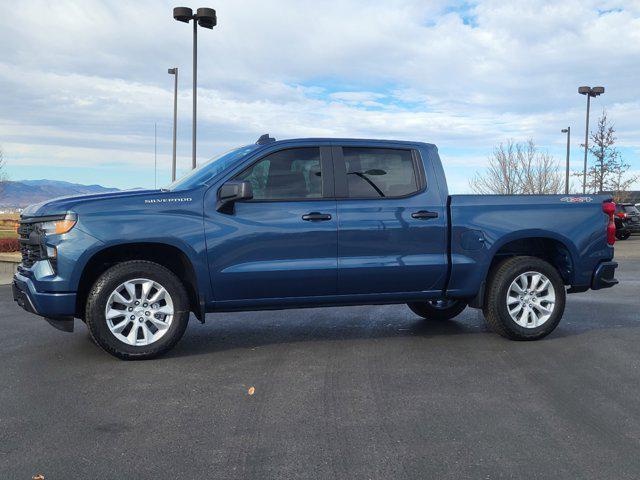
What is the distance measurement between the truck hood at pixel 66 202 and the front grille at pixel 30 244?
0.37 ft

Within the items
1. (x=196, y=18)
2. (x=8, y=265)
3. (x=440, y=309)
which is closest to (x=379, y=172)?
(x=440, y=309)

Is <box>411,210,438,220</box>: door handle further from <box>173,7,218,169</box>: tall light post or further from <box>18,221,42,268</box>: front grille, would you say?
<box>173,7,218,169</box>: tall light post

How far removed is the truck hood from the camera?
18.5ft

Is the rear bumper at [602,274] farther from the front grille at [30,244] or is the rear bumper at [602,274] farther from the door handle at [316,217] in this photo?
the front grille at [30,244]

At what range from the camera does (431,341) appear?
6.80 meters

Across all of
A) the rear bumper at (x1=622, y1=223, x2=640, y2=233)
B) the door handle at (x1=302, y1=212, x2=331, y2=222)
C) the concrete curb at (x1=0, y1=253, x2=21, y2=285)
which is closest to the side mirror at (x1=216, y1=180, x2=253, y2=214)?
the door handle at (x1=302, y1=212, x2=331, y2=222)

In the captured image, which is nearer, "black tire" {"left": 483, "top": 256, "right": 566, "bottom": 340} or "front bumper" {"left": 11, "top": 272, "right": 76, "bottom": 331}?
"front bumper" {"left": 11, "top": 272, "right": 76, "bottom": 331}

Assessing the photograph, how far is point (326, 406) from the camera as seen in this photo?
15.0 feet

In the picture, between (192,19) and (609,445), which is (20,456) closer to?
(609,445)

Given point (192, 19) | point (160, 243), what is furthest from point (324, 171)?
point (192, 19)

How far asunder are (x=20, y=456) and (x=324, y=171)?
361cm

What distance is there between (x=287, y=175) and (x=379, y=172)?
0.91m

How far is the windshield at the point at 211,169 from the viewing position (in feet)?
20.5

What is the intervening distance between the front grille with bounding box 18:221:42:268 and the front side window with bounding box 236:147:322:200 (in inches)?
70.5
